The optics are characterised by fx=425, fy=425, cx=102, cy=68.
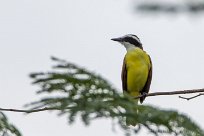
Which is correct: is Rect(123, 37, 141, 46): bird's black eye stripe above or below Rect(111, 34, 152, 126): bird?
above

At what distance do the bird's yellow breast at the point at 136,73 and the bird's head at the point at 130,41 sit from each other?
0.76 metres

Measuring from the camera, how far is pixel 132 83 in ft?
27.2

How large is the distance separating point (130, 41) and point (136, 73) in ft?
4.19

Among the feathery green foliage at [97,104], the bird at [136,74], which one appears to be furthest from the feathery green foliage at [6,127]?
the bird at [136,74]

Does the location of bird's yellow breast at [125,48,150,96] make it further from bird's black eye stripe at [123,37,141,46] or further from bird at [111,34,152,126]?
bird's black eye stripe at [123,37,141,46]

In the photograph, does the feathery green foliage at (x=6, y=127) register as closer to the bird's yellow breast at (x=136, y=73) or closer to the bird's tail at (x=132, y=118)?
the bird's tail at (x=132, y=118)

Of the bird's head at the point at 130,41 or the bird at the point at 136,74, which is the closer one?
the bird at the point at 136,74

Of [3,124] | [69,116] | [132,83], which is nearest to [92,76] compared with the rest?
[69,116]

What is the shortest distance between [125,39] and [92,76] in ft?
23.8

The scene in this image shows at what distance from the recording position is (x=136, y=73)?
834 centimetres

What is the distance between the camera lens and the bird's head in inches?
365

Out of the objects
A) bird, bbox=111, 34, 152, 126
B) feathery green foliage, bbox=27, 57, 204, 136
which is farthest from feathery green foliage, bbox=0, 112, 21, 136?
bird, bbox=111, 34, 152, 126

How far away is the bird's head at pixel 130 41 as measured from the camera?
9282 millimetres

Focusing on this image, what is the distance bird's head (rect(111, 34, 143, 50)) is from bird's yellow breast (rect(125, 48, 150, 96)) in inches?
29.7
